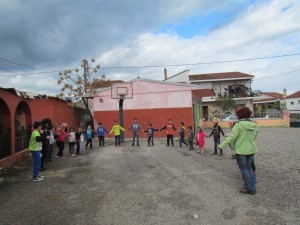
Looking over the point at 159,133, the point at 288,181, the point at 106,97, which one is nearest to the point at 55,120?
the point at 106,97

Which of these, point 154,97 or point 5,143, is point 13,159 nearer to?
point 5,143

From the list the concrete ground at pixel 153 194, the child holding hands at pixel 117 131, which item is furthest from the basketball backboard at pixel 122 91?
the concrete ground at pixel 153 194

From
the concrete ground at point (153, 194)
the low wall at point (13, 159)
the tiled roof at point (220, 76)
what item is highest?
the tiled roof at point (220, 76)

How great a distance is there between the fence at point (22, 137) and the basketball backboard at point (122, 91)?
18.7 ft

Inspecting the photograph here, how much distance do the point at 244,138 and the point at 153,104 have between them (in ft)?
42.1

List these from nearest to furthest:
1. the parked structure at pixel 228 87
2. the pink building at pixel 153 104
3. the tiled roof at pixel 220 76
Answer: the pink building at pixel 153 104
the parked structure at pixel 228 87
the tiled roof at pixel 220 76

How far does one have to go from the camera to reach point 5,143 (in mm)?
9727

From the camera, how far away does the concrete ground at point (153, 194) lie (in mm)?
4730

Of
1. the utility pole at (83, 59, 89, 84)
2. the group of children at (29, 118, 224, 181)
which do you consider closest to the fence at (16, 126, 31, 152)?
the group of children at (29, 118, 224, 181)

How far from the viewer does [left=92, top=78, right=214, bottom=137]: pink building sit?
18156 mm

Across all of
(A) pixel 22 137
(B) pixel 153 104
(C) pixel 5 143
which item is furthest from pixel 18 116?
(B) pixel 153 104

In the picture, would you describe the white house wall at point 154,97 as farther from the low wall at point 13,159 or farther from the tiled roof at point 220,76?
the tiled roof at point 220,76

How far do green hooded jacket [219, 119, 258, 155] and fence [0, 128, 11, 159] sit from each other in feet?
25.1

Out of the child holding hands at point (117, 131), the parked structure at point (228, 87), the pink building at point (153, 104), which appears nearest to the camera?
the child holding hands at point (117, 131)
